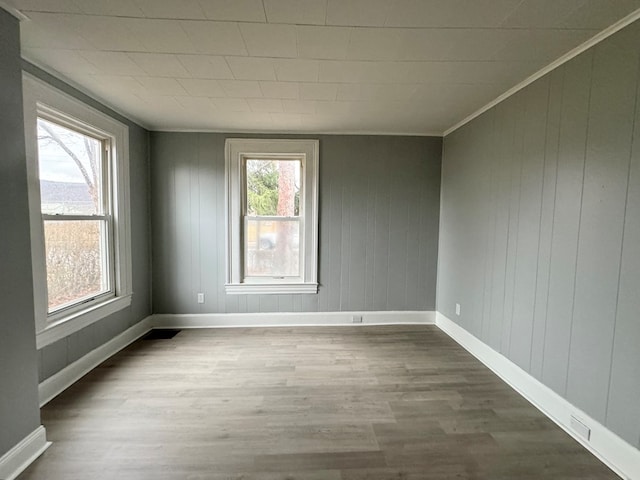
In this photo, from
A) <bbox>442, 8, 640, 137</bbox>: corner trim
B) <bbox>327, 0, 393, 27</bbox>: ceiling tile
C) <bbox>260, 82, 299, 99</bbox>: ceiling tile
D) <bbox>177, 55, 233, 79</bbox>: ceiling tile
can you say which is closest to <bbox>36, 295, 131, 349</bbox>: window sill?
<bbox>177, 55, 233, 79</bbox>: ceiling tile

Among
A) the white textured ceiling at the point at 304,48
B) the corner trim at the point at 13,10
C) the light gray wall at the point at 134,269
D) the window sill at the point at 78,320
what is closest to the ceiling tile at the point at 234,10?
the white textured ceiling at the point at 304,48

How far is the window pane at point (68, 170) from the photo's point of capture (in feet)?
7.34

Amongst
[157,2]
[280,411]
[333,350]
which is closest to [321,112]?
[157,2]

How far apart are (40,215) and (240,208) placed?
191 centimetres

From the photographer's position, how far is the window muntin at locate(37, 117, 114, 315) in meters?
2.27

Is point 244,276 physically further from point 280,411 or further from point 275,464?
point 275,464

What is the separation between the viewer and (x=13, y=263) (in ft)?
5.12

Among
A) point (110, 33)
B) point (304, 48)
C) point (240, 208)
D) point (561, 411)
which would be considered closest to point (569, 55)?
point (304, 48)

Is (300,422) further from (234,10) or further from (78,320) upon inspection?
(234,10)

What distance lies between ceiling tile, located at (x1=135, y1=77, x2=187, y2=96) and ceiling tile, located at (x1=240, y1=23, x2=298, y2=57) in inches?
33.4

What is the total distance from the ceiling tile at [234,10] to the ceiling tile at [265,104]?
1091mm

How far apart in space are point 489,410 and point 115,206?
3.68 metres

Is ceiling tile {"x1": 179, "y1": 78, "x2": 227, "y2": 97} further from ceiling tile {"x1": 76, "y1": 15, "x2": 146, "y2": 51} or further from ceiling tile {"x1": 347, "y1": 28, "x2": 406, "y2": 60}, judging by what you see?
ceiling tile {"x1": 347, "y1": 28, "x2": 406, "y2": 60}

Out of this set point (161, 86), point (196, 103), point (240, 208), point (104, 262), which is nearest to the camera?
point (161, 86)
